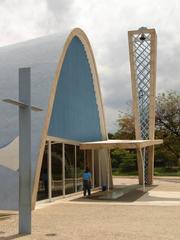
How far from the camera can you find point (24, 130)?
991 cm

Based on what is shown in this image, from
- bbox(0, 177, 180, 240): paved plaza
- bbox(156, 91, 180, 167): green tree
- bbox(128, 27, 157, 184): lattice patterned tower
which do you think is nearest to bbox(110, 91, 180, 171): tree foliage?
bbox(156, 91, 180, 167): green tree

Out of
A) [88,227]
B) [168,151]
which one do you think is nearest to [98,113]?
[88,227]

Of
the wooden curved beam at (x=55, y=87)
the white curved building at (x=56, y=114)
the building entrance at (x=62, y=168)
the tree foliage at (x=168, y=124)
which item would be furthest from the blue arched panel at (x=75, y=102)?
the tree foliage at (x=168, y=124)

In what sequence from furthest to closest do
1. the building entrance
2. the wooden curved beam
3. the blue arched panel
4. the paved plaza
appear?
the blue arched panel → the building entrance → the wooden curved beam → the paved plaza

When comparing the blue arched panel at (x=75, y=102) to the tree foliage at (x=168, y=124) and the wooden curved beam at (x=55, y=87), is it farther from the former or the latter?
the tree foliage at (x=168, y=124)

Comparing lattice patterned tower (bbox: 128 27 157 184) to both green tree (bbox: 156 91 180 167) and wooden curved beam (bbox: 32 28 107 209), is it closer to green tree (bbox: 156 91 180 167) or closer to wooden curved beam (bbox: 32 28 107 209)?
wooden curved beam (bbox: 32 28 107 209)

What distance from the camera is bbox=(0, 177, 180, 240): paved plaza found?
9258mm

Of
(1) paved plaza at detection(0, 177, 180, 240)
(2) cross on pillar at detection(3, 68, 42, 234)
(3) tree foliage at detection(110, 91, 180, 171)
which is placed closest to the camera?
(1) paved plaza at detection(0, 177, 180, 240)

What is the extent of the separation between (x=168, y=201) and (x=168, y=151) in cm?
2942

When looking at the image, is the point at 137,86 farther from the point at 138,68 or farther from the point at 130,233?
the point at 130,233

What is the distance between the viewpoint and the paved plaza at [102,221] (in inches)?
364

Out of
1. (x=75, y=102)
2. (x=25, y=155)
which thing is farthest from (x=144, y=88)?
(x=25, y=155)

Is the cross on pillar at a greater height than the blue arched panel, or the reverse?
the blue arched panel

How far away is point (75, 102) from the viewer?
20062 millimetres
